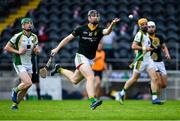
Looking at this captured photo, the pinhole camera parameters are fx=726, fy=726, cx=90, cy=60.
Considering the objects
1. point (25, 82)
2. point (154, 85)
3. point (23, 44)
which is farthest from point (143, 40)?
point (25, 82)

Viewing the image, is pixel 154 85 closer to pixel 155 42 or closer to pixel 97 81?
pixel 155 42

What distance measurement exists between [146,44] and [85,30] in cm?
352

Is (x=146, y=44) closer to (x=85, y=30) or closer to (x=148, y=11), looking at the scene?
(x=85, y=30)

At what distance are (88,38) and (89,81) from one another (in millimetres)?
1254

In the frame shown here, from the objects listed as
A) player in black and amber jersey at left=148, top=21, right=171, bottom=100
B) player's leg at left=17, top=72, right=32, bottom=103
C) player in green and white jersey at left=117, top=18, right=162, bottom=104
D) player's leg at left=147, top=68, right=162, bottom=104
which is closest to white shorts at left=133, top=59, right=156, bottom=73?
player in green and white jersey at left=117, top=18, right=162, bottom=104

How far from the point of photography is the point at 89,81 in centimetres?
1833

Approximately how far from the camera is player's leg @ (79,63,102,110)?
18016 mm

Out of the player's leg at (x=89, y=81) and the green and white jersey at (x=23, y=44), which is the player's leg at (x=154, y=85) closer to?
the player's leg at (x=89, y=81)

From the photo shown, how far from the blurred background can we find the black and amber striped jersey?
9.96 m

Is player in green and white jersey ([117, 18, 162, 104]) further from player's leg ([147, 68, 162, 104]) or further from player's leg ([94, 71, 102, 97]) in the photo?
player's leg ([94, 71, 102, 97])

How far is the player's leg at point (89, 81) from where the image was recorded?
18016 mm

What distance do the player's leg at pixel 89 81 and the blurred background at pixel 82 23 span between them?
10.2 metres

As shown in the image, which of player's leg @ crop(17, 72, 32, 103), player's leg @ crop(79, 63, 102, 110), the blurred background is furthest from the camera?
the blurred background

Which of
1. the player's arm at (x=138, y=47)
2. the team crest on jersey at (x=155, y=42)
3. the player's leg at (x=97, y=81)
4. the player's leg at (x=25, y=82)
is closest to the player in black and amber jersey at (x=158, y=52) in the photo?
the team crest on jersey at (x=155, y=42)
